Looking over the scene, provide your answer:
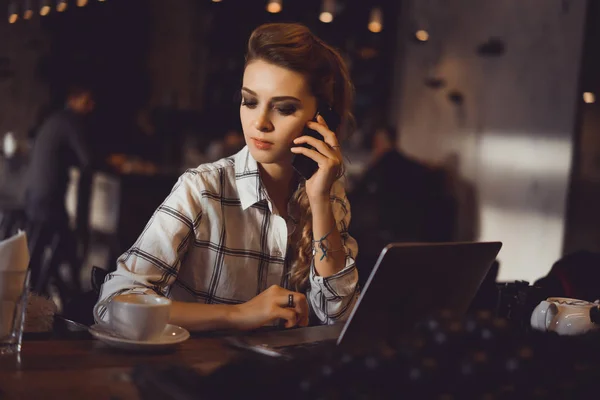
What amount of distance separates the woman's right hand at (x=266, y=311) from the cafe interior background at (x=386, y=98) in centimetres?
195

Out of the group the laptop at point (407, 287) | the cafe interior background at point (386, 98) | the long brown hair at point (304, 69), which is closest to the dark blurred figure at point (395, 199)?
→ the cafe interior background at point (386, 98)

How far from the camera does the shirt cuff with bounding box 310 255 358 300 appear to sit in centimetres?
187

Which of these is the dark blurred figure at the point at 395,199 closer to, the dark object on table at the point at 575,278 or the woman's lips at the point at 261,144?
the dark object on table at the point at 575,278

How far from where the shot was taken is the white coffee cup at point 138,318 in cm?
134

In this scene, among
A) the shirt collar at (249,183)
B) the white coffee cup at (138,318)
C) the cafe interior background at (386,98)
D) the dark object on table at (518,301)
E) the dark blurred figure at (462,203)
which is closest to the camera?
the white coffee cup at (138,318)

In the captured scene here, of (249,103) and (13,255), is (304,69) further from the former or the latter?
(13,255)

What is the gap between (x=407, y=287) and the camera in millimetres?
1321

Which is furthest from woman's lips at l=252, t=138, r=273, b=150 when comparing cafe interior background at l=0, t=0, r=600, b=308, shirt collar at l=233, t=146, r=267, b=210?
cafe interior background at l=0, t=0, r=600, b=308

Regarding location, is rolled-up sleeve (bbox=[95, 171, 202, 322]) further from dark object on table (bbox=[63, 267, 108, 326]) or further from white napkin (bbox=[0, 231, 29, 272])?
white napkin (bbox=[0, 231, 29, 272])

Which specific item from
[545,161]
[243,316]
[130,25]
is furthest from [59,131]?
[130,25]

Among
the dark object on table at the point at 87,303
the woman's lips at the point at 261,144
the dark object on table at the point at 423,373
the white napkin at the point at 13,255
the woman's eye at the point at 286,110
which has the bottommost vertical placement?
the dark object on table at the point at 87,303

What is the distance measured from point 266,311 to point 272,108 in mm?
487

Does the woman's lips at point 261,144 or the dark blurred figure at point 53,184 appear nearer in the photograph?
the woman's lips at point 261,144

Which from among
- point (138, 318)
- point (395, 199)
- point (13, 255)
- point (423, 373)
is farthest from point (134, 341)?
point (395, 199)
